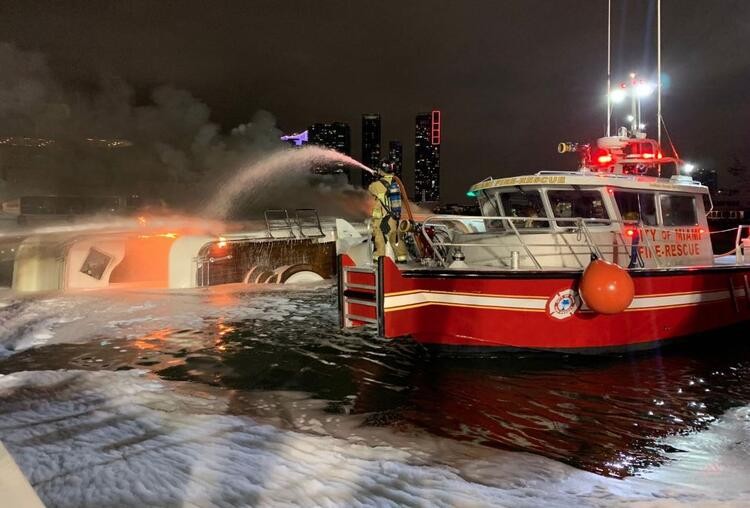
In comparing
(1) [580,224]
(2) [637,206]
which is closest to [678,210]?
(2) [637,206]

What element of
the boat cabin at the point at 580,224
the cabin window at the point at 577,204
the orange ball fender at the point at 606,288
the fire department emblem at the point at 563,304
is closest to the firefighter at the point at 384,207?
the boat cabin at the point at 580,224

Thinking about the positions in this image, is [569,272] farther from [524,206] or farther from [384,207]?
[384,207]

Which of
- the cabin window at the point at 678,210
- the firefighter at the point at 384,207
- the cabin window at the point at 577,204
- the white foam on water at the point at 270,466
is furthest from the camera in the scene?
the cabin window at the point at 678,210

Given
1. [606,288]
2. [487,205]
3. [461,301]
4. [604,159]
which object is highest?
[604,159]

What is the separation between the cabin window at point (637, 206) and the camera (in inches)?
305

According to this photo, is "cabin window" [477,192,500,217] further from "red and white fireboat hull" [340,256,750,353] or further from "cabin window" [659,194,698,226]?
"cabin window" [659,194,698,226]

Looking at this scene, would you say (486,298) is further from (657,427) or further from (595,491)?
(595,491)

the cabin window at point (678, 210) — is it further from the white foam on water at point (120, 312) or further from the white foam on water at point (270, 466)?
the white foam on water at point (120, 312)

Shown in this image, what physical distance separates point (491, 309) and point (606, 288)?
1.37 meters

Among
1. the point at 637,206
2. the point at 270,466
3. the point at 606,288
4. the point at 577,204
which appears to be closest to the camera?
the point at 270,466

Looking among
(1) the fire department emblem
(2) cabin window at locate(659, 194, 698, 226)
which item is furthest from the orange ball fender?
(2) cabin window at locate(659, 194, 698, 226)

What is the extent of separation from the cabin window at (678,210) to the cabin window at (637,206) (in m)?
0.24

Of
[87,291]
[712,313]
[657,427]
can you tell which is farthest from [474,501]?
[87,291]

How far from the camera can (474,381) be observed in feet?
19.9
